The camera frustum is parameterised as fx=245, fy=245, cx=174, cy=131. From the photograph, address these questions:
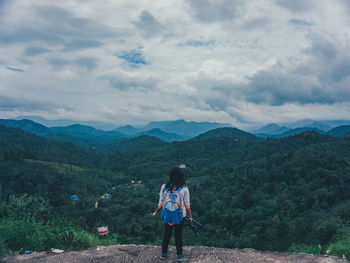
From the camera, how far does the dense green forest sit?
6305 mm

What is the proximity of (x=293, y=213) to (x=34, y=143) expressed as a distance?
139641 millimetres

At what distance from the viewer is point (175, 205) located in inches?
208

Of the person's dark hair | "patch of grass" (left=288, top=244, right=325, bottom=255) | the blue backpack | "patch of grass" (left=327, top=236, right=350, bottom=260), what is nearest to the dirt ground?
"patch of grass" (left=327, top=236, right=350, bottom=260)

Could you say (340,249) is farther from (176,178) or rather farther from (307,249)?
(176,178)

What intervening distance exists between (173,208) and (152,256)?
1.26 meters

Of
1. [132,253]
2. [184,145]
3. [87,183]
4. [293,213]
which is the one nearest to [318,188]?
[293,213]

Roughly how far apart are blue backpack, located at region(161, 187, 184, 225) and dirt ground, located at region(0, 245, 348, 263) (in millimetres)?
889

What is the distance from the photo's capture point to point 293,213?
34.4 meters

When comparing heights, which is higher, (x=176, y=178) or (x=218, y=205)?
(x=176, y=178)

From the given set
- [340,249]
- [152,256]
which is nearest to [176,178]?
[152,256]

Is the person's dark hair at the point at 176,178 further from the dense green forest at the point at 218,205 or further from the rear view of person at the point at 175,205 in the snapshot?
the dense green forest at the point at 218,205

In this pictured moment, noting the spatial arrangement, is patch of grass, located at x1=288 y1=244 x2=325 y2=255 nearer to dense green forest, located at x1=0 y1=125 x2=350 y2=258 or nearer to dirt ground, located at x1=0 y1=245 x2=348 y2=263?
dense green forest, located at x1=0 y1=125 x2=350 y2=258

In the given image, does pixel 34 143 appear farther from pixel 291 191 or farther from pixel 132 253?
pixel 132 253

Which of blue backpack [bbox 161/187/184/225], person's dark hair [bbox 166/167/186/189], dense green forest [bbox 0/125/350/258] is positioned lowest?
dense green forest [bbox 0/125/350/258]
